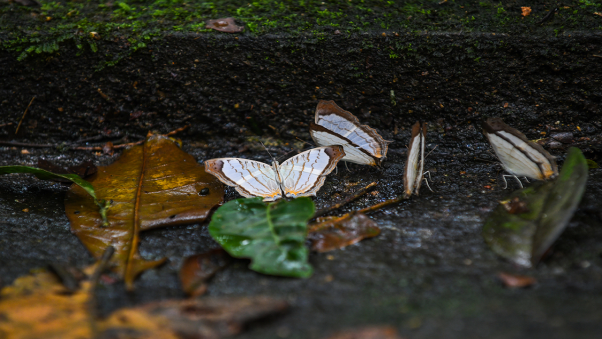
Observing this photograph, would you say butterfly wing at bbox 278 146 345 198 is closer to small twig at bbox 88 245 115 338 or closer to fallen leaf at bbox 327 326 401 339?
small twig at bbox 88 245 115 338

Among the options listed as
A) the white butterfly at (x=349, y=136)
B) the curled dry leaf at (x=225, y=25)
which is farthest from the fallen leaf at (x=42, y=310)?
the curled dry leaf at (x=225, y=25)

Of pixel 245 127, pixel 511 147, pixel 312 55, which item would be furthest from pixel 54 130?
pixel 511 147

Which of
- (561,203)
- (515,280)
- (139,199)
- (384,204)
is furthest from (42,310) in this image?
(561,203)

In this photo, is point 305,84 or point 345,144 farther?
point 305,84

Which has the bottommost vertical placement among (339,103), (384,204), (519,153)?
(384,204)

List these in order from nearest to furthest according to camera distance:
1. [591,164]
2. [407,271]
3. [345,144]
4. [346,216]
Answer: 1. [407,271]
2. [346,216]
3. [591,164]
4. [345,144]

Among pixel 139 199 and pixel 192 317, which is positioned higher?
pixel 139 199

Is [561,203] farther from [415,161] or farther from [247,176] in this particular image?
[247,176]
